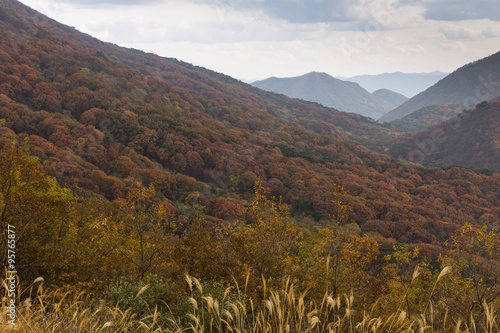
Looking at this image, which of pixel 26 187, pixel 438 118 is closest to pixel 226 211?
pixel 26 187

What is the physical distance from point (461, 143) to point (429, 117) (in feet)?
294

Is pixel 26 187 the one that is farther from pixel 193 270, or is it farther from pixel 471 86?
pixel 471 86

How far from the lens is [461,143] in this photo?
311 feet

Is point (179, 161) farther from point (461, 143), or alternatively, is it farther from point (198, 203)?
point (461, 143)

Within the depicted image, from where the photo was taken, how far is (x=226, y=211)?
34531mm

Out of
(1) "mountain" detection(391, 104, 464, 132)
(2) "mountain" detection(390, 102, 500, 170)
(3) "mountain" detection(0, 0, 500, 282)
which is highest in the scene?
(1) "mountain" detection(391, 104, 464, 132)

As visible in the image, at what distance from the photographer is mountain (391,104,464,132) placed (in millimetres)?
164050

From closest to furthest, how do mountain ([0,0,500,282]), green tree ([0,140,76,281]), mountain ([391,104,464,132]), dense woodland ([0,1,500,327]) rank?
green tree ([0,140,76,281]) → dense woodland ([0,1,500,327]) → mountain ([0,0,500,282]) → mountain ([391,104,464,132])

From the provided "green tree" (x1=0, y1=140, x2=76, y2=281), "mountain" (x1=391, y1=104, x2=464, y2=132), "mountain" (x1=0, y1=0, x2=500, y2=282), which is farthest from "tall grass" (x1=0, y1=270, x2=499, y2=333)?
"mountain" (x1=391, y1=104, x2=464, y2=132)

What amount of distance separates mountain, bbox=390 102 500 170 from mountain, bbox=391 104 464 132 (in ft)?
193

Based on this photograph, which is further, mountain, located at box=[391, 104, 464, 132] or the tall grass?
mountain, located at box=[391, 104, 464, 132]

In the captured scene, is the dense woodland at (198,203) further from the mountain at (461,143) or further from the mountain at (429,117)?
the mountain at (429,117)

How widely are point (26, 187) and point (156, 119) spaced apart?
5104 centimetres

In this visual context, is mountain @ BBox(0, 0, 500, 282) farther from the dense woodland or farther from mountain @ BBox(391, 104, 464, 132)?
mountain @ BBox(391, 104, 464, 132)
